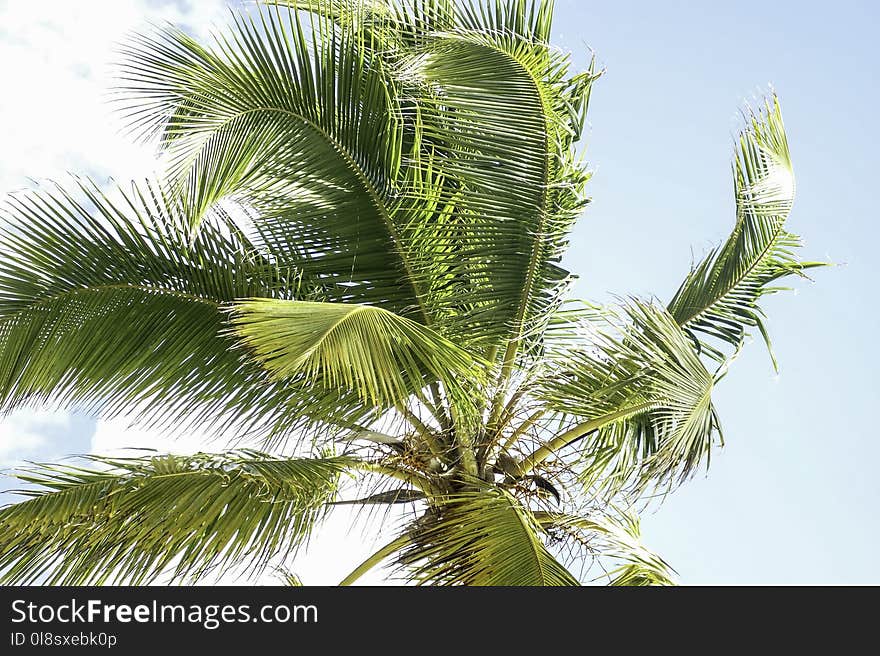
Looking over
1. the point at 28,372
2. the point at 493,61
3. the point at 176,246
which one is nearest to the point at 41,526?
the point at 28,372

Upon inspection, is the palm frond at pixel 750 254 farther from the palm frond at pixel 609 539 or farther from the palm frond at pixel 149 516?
the palm frond at pixel 149 516

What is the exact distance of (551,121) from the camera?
4.96m

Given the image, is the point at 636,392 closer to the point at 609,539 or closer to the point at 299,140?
the point at 609,539

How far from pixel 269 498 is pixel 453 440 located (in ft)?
3.63

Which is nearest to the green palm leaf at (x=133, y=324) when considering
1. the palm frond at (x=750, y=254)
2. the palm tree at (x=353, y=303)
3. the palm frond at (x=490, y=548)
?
the palm tree at (x=353, y=303)

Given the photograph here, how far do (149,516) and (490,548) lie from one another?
160cm

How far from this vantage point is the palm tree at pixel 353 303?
15.5ft

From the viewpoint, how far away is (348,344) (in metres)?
3.98

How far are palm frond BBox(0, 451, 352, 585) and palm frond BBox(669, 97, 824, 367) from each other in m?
2.88

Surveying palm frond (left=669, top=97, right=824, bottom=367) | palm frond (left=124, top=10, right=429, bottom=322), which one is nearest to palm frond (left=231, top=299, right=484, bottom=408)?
palm frond (left=124, top=10, right=429, bottom=322)

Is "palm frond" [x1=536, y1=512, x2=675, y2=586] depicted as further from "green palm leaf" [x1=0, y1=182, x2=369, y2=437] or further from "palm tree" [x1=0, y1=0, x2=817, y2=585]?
"green palm leaf" [x1=0, y1=182, x2=369, y2=437]

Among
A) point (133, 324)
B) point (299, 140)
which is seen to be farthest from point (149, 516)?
point (299, 140)

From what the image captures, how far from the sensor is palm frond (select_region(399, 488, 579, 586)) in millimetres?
4785
